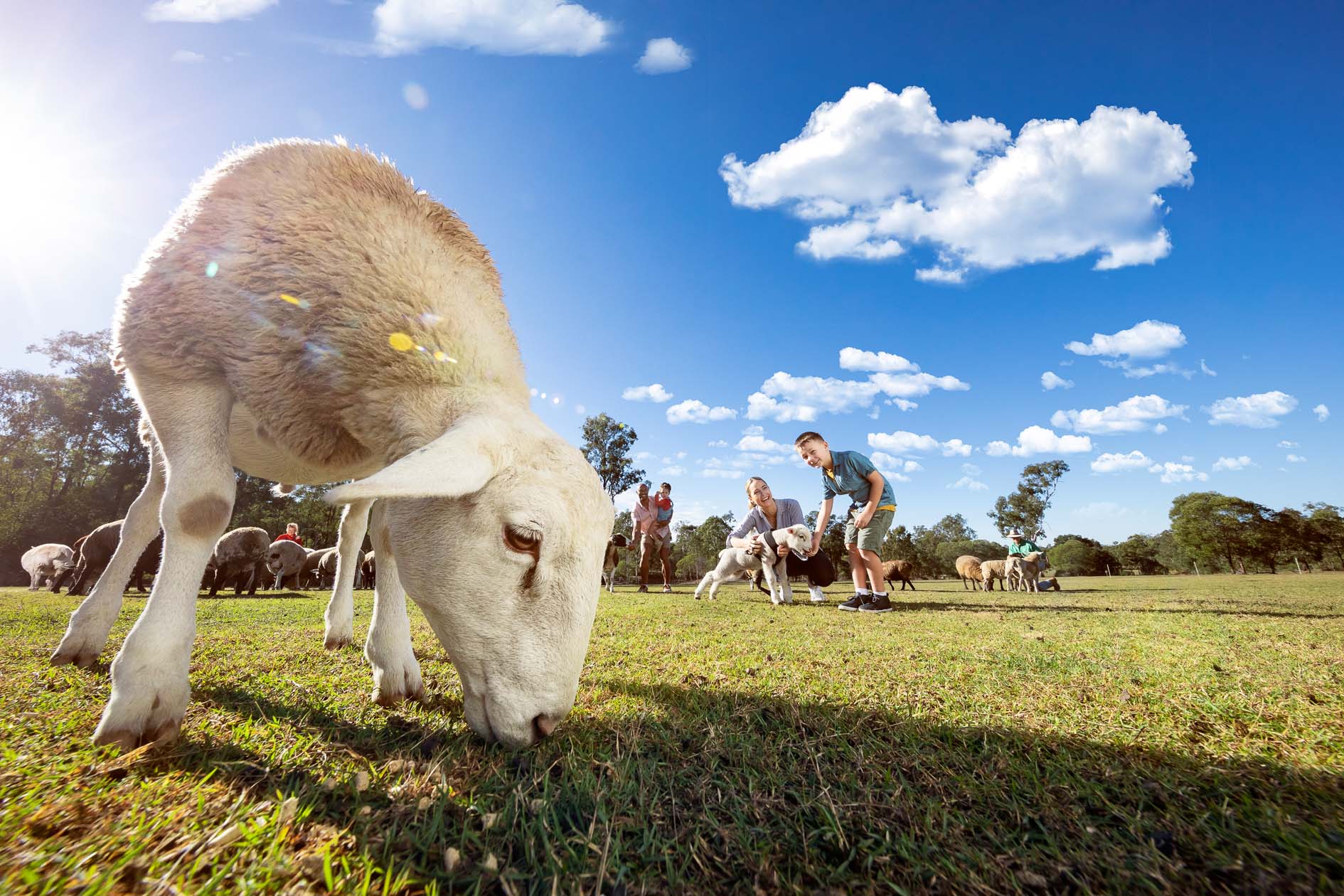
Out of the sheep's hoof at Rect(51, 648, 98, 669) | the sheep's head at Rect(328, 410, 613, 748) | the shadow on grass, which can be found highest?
the sheep's head at Rect(328, 410, 613, 748)

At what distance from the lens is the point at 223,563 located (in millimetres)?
13555

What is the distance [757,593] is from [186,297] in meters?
14.3

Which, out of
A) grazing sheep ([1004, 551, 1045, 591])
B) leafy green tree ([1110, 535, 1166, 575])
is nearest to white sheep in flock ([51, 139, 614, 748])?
grazing sheep ([1004, 551, 1045, 591])

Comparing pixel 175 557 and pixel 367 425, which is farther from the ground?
pixel 367 425

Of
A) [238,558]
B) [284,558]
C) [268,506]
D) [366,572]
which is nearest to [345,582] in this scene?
[238,558]

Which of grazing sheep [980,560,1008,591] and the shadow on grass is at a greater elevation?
the shadow on grass

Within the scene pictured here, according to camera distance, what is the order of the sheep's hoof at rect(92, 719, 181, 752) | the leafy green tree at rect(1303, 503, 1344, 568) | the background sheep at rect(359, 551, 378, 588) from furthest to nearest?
the leafy green tree at rect(1303, 503, 1344, 568) → the background sheep at rect(359, 551, 378, 588) → the sheep's hoof at rect(92, 719, 181, 752)

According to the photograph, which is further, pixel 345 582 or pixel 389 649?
pixel 345 582

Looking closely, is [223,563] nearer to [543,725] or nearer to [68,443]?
[543,725]

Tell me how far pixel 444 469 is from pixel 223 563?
15.8 m

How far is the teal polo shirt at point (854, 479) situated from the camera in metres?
9.34

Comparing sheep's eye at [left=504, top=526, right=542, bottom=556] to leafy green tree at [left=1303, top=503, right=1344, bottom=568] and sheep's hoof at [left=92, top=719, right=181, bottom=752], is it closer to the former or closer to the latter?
sheep's hoof at [left=92, top=719, right=181, bottom=752]

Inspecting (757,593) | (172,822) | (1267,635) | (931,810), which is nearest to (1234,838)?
(931,810)

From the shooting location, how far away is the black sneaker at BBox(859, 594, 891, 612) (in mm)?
8586
